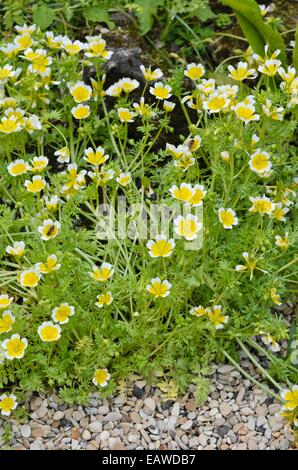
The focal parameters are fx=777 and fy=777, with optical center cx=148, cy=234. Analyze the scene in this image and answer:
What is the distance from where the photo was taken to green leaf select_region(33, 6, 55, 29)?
377 centimetres

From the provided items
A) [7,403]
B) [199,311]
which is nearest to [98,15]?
[199,311]

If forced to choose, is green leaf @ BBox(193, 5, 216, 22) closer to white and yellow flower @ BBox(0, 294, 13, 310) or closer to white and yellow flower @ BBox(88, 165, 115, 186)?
white and yellow flower @ BBox(88, 165, 115, 186)

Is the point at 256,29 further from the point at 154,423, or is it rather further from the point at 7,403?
the point at 7,403

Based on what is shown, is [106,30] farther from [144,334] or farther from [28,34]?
[144,334]

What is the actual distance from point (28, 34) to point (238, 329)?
5.18 ft

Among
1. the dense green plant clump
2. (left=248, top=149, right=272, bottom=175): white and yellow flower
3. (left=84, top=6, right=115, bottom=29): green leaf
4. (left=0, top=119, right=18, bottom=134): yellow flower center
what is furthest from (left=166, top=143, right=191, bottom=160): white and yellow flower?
(left=84, top=6, right=115, bottom=29): green leaf

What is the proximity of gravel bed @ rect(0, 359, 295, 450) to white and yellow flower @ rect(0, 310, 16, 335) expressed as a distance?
31 centimetres

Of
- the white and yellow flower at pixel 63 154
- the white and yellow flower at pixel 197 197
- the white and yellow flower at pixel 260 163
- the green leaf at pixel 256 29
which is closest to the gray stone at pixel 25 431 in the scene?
the white and yellow flower at pixel 197 197

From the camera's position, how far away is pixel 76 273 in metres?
2.71

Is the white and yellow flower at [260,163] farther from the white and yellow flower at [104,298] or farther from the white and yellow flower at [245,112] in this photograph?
the white and yellow flower at [104,298]

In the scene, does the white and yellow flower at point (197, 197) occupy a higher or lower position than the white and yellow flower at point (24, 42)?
lower

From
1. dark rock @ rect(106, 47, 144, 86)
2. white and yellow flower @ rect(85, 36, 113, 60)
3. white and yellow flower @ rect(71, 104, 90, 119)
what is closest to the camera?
white and yellow flower @ rect(71, 104, 90, 119)

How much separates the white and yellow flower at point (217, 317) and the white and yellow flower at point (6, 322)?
0.67 m

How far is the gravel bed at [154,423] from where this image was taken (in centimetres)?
261
